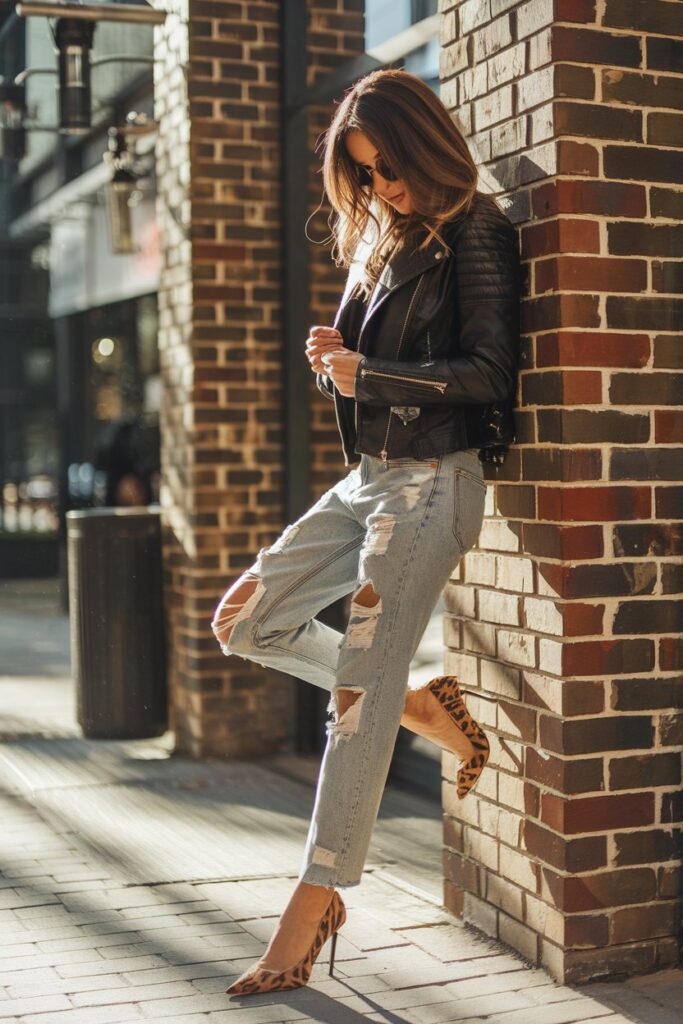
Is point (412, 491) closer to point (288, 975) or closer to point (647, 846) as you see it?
point (647, 846)

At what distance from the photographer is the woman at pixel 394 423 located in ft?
10.3

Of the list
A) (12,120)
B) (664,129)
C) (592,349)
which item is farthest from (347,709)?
(12,120)

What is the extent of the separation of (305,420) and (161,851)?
2.17 metres

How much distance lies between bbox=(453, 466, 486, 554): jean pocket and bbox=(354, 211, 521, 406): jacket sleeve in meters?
0.20

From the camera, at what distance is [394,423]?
3232 millimetres

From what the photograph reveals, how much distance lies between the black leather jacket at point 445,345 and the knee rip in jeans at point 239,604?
411 millimetres

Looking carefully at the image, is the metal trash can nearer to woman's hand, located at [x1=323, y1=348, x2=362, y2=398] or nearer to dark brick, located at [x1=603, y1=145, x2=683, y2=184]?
woman's hand, located at [x1=323, y1=348, x2=362, y2=398]

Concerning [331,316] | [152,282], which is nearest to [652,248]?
[331,316]

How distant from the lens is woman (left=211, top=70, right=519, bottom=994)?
10.3ft

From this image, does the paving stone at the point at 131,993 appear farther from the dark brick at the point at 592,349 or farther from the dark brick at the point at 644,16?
the dark brick at the point at 644,16

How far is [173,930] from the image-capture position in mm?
3689

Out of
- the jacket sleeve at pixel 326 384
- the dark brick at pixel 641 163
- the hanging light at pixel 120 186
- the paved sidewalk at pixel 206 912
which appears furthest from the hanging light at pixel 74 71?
the dark brick at pixel 641 163

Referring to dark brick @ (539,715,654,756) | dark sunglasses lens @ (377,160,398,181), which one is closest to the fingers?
dark sunglasses lens @ (377,160,398,181)

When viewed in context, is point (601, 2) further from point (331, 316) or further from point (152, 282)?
point (152, 282)
